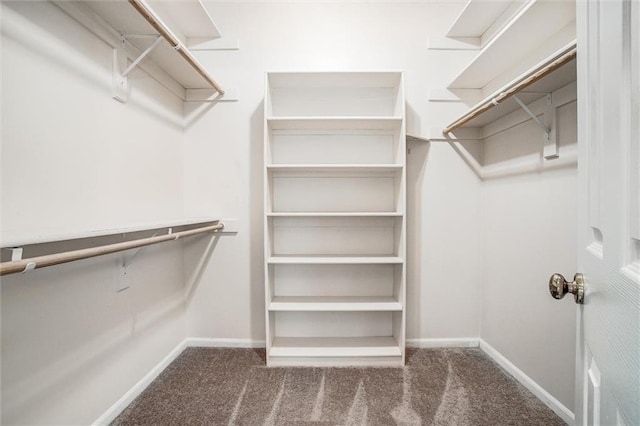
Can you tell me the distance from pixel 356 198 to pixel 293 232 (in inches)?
20.2

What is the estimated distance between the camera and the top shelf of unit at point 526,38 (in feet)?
4.38

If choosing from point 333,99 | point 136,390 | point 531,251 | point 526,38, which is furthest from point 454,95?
point 136,390

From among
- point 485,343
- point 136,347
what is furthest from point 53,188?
point 485,343

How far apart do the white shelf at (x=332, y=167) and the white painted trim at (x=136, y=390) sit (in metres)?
1.37

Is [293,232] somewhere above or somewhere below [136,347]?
above

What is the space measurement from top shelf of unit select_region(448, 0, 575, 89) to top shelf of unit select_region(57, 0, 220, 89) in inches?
63.0

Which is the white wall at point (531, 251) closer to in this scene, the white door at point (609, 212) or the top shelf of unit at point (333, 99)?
the top shelf of unit at point (333, 99)

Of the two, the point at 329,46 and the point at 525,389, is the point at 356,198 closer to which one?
the point at 329,46

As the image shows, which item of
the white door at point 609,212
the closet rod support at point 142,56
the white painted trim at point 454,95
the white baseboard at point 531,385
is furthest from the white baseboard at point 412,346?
the white painted trim at point 454,95

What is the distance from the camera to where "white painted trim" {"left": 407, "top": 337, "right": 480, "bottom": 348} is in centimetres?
215

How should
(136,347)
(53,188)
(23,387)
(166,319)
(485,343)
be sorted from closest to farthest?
(23,387) → (53,188) → (136,347) → (166,319) → (485,343)

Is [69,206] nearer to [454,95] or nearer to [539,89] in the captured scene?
[539,89]

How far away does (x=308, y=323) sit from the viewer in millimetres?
2150

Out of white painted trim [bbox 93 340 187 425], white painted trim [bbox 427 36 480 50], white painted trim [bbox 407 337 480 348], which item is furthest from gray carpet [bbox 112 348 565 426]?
white painted trim [bbox 427 36 480 50]
